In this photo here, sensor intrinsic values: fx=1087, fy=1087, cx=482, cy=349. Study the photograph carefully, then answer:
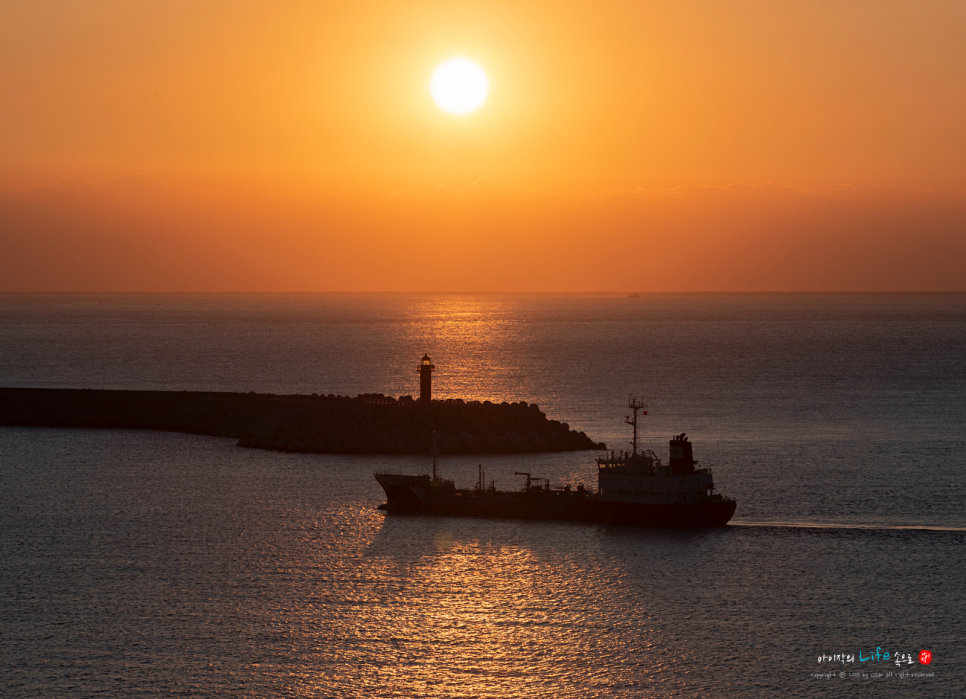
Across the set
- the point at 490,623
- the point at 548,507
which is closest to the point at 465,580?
the point at 490,623

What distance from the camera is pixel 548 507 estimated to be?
56.5 meters

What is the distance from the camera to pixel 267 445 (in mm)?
81000

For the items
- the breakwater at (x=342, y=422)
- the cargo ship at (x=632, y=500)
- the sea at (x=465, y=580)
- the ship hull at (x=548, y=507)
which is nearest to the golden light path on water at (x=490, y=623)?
the sea at (x=465, y=580)

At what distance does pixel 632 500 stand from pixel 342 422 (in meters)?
31.2

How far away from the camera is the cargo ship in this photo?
54.2 metres

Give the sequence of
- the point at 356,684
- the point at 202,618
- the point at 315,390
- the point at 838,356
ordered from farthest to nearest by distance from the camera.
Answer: the point at 838,356 < the point at 315,390 < the point at 202,618 < the point at 356,684

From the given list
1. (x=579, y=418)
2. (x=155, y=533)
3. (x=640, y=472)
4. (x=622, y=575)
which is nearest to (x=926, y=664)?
(x=622, y=575)

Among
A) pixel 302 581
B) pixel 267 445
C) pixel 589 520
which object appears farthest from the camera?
pixel 267 445

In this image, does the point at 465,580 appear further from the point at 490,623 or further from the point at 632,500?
the point at 632,500

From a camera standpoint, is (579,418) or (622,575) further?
(579,418)

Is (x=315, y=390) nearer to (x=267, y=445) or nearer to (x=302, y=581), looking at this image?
(x=267, y=445)

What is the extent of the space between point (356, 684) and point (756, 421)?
6755cm

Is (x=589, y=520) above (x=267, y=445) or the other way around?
the other way around

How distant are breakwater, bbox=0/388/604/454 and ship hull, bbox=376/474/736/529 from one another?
17408 mm
